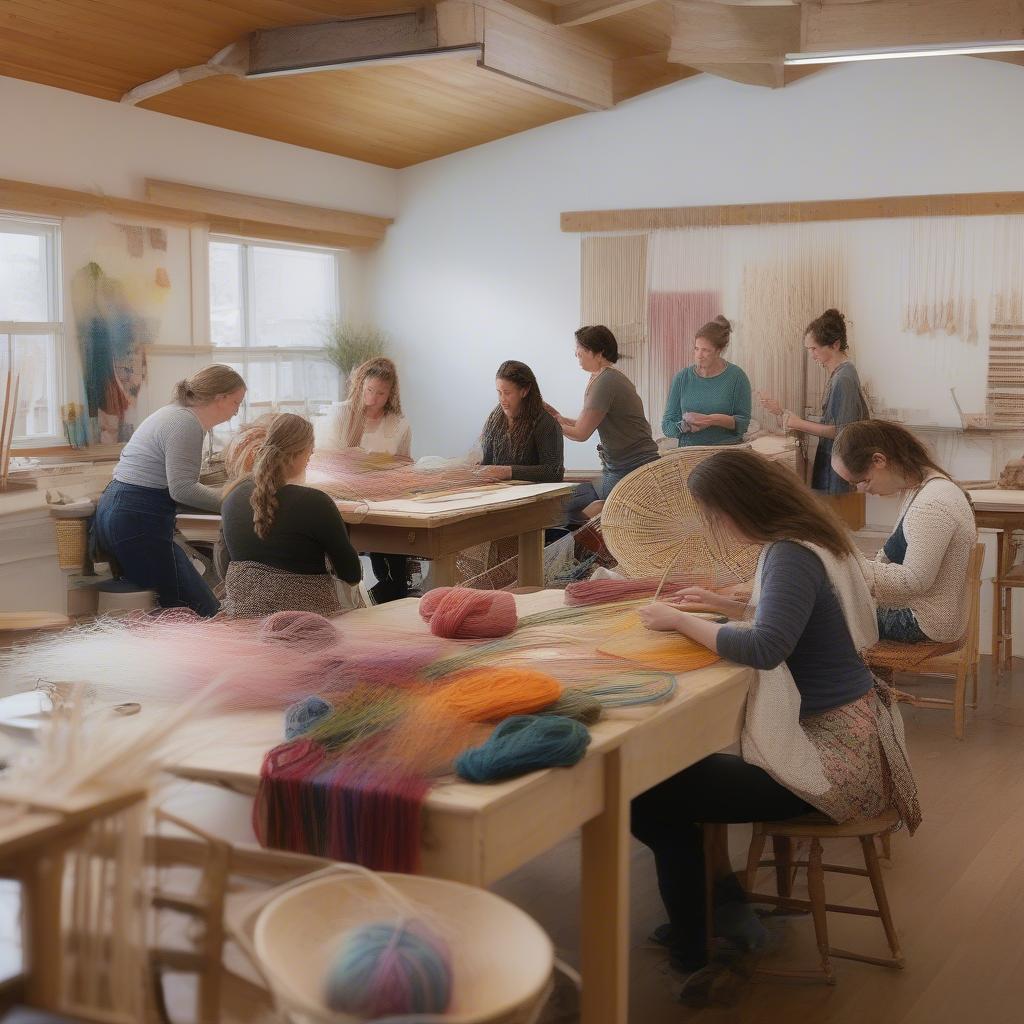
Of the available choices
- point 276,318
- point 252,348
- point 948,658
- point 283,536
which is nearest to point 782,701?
point 283,536

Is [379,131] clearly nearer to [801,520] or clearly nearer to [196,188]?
[196,188]

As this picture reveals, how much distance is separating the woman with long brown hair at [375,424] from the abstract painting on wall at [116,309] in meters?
1.13

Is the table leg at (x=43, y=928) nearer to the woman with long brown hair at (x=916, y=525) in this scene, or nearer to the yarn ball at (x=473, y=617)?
the yarn ball at (x=473, y=617)

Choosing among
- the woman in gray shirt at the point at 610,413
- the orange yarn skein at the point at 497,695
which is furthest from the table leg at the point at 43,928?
the woman in gray shirt at the point at 610,413

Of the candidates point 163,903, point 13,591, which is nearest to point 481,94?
point 13,591

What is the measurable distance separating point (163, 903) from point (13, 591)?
4.70m

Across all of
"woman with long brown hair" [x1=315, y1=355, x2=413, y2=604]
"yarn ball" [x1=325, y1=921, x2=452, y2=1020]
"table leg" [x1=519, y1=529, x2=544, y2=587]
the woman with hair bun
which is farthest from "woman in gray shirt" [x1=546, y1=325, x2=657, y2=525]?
"yarn ball" [x1=325, y1=921, x2=452, y2=1020]

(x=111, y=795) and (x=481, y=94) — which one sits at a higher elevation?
(x=481, y=94)

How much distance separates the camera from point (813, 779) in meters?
2.73

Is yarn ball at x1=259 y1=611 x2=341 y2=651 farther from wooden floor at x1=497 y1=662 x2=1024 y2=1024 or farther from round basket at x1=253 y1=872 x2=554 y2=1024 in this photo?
round basket at x1=253 y1=872 x2=554 y2=1024

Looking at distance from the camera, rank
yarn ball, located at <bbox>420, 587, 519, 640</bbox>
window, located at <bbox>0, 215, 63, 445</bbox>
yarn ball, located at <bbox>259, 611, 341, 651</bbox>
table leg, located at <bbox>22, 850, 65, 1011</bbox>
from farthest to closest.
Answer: window, located at <bbox>0, 215, 63, 445</bbox> → yarn ball, located at <bbox>420, 587, 519, 640</bbox> → yarn ball, located at <bbox>259, 611, 341, 651</bbox> → table leg, located at <bbox>22, 850, 65, 1011</bbox>

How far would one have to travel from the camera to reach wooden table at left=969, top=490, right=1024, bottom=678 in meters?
5.64

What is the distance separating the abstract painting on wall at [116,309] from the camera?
628 cm

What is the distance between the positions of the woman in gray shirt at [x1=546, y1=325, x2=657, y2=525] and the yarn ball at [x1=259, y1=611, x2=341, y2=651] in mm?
3385
